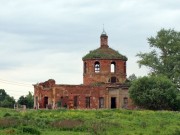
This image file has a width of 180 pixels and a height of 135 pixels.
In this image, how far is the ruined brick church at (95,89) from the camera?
204 ft

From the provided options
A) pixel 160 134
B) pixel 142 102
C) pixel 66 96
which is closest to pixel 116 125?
pixel 160 134

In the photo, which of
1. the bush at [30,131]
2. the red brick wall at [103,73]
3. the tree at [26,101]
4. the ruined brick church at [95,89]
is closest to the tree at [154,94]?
the ruined brick church at [95,89]

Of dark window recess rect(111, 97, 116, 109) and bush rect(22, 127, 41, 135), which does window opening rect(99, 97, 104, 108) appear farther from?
bush rect(22, 127, 41, 135)

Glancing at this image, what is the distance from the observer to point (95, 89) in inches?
2445

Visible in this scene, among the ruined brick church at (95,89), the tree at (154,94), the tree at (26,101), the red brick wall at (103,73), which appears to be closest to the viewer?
the tree at (154,94)

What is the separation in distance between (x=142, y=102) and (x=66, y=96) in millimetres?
11178

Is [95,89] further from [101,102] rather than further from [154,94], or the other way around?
[154,94]

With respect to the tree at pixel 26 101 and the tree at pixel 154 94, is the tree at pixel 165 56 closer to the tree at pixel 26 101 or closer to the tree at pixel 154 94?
the tree at pixel 154 94

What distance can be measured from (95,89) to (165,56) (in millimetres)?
9512

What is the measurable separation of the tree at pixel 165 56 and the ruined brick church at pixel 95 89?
3.29 m

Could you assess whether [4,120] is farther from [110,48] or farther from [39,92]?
[110,48]

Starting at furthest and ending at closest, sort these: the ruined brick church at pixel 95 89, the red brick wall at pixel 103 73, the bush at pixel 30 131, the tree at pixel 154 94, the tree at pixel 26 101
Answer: the tree at pixel 26 101, the red brick wall at pixel 103 73, the ruined brick church at pixel 95 89, the tree at pixel 154 94, the bush at pixel 30 131

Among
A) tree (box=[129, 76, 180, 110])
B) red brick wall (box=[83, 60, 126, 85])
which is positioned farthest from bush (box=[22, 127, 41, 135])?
red brick wall (box=[83, 60, 126, 85])

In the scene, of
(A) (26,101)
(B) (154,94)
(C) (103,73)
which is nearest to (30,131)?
(B) (154,94)
